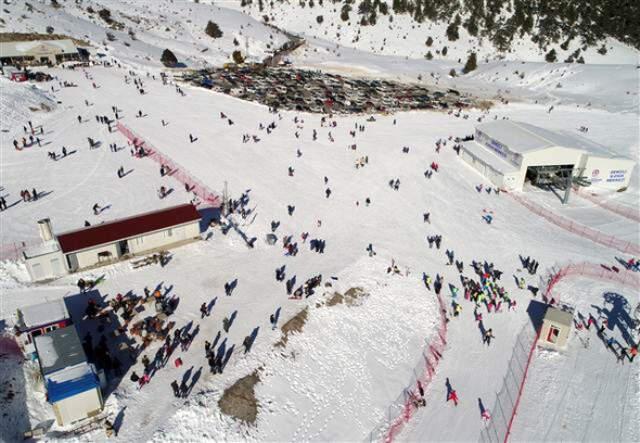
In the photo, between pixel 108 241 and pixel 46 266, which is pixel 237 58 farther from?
pixel 46 266

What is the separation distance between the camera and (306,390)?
20094 mm

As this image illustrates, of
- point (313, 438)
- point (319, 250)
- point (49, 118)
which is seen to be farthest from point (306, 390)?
point (49, 118)

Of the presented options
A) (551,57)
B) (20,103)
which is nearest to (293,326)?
(20,103)

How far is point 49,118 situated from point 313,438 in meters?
43.4

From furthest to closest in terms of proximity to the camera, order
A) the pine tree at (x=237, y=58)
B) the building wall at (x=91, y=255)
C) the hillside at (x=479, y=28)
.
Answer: the hillside at (x=479, y=28) < the pine tree at (x=237, y=58) < the building wall at (x=91, y=255)

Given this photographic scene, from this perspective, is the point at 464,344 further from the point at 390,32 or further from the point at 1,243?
the point at 390,32

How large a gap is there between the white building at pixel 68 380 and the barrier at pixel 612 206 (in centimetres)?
3881

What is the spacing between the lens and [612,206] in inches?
1535

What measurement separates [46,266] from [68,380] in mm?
9673

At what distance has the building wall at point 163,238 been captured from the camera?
27.0 metres

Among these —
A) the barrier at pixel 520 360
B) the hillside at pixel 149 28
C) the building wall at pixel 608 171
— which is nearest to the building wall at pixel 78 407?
the barrier at pixel 520 360

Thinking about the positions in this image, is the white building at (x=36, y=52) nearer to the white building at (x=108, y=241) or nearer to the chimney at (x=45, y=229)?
the chimney at (x=45, y=229)

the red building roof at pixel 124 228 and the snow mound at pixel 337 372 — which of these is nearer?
the snow mound at pixel 337 372

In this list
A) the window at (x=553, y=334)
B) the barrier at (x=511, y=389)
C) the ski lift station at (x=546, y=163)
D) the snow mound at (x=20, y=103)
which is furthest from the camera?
the snow mound at (x=20, y=103)
